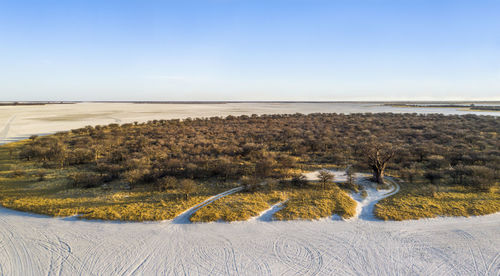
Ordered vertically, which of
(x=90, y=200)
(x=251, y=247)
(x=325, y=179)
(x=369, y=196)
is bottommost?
(x=251, y=247)

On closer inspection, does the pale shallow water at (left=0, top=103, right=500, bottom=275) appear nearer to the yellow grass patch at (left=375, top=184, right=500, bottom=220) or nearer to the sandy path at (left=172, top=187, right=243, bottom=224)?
the sandy path at (left=172, top=187, right=243, bottom=224)

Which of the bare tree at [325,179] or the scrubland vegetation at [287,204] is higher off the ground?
the bare tree at [325,179]

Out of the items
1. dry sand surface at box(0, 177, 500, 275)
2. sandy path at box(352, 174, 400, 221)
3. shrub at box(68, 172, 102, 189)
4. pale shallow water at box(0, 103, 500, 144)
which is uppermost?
pale shallow water at box(0, 103, 500, 144)

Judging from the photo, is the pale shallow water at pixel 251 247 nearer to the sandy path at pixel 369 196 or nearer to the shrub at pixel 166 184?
the sandy path at pixel 369 196

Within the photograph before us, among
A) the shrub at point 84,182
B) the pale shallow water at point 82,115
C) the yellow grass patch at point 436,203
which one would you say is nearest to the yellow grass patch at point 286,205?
the yellow grass patch at point 436,203

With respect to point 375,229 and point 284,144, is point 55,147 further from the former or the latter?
point 375,229

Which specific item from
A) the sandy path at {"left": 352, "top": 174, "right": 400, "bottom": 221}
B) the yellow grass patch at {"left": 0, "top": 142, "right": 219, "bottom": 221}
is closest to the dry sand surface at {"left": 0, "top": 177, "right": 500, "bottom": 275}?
the yellow grass patch at {"left": 0, "top": 142, "right": 219, "bottom": 221}

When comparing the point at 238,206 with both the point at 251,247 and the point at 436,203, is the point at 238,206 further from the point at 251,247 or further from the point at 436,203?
the point at 436,203

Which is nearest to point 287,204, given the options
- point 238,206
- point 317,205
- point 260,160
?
point 317,205

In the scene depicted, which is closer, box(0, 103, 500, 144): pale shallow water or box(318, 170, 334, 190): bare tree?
box(318, 170, 334, 190): bare tree

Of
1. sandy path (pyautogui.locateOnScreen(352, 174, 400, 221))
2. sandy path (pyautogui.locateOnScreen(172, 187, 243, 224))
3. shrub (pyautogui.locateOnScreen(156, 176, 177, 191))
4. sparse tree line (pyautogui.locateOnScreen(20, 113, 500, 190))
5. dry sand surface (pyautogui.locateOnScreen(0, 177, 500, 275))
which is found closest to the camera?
dry sand surface (pyautogui.locateOnScreen(0, 177, 500, 275))

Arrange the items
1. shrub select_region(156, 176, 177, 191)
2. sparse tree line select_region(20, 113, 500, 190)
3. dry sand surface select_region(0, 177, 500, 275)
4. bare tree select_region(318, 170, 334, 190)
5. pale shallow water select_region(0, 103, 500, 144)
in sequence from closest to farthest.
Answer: dry sand surface select_region(0, 177, 500, 275) → shrub select_region(156, 176, 177, 191) → bare tree select_region(318, 170, 334, 190) → sparse tree line select_region(20, 113, 500, 190) → pale shallow water select_region(0, 103, 500, 144)

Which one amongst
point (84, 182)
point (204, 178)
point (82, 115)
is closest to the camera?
point (84, 182)
